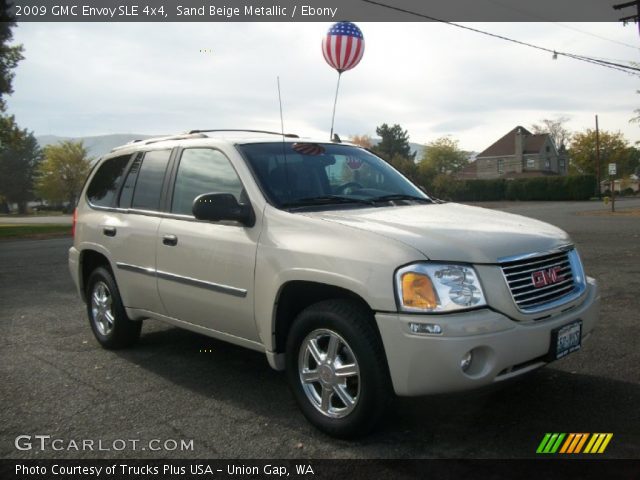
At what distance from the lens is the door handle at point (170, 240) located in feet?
14.5

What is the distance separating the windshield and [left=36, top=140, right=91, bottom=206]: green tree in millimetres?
78185

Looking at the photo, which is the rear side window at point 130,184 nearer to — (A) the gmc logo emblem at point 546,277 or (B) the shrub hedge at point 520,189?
(A) the gmc logo emblem at point 546,277

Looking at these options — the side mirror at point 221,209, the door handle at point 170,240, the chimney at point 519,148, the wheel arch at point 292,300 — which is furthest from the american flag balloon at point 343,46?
the chimney at point 519,148

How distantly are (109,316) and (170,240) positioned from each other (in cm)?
142

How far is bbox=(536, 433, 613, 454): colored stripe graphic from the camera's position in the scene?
3201 millimetres

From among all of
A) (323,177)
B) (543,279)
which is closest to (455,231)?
(543,279)

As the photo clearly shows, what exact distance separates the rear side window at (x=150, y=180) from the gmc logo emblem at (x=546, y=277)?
2956 millimetres

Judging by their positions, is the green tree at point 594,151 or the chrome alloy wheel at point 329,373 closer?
the chrome alloy wheel at point 329,373

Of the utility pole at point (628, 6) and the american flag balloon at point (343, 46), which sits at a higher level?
the utility pole at point (628, 6)

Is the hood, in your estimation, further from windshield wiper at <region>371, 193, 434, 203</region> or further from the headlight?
windshield wiper at <region>371, 193, 434, 203</region>

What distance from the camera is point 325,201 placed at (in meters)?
4.06

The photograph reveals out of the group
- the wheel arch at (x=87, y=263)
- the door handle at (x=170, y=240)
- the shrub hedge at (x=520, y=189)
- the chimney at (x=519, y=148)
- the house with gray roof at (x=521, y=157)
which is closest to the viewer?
the door handle at (x=170, y=240)

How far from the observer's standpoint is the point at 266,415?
3.81 m

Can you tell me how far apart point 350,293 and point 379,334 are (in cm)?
29
